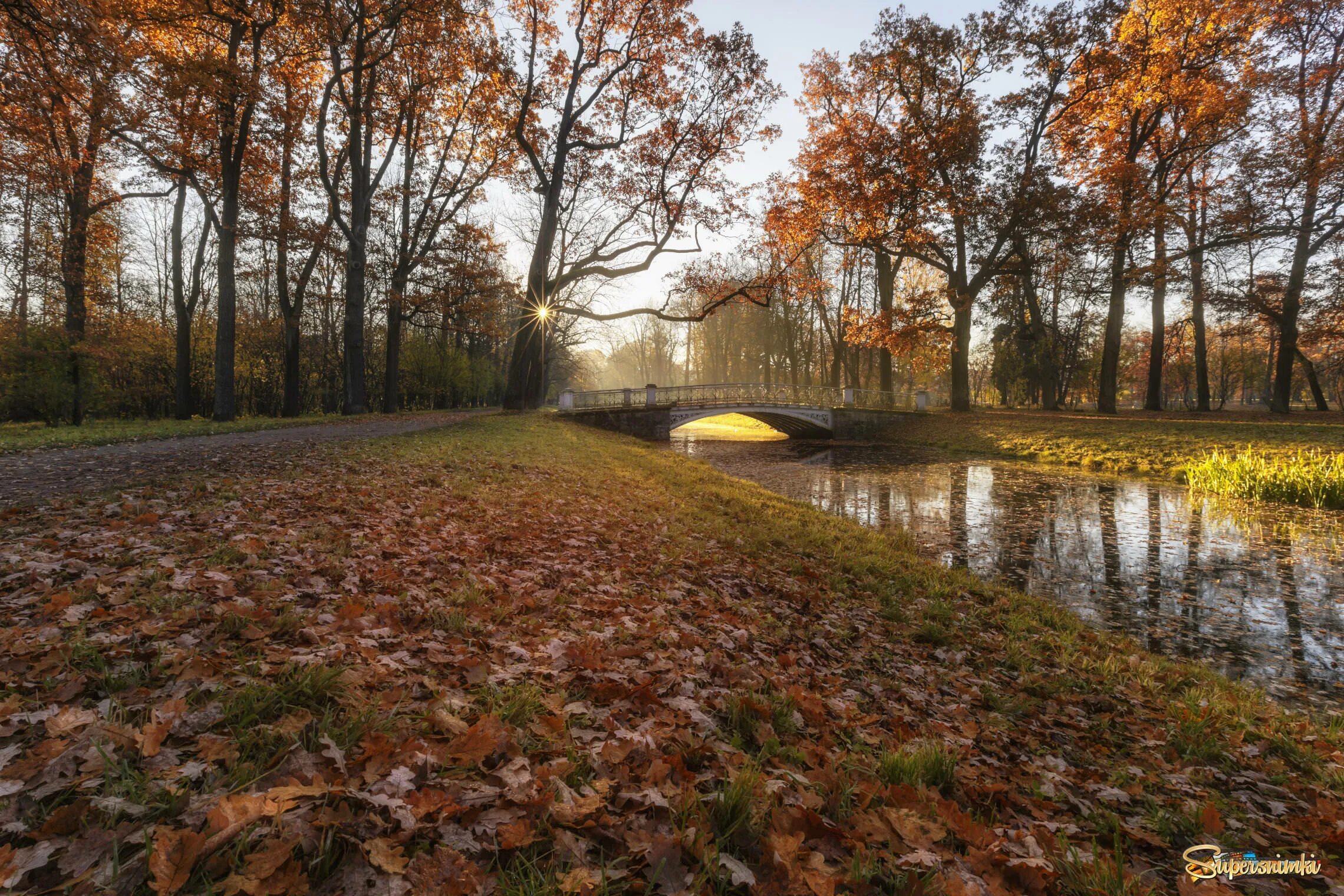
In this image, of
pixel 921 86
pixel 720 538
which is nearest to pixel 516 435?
pixel 720 538

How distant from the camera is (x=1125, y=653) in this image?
16.3ft

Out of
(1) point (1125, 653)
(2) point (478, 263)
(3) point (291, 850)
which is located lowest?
(1) point (1125, 653)

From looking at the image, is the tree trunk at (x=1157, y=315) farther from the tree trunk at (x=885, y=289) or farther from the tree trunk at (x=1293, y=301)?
the tree trunk at (x=885, y=289)

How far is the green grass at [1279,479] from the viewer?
10688mm

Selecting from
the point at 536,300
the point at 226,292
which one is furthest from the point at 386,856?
the point at 536,300

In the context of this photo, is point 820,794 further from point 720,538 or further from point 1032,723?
point 720,538

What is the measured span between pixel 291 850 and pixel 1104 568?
953 cm

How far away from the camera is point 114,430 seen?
12406 millimetres

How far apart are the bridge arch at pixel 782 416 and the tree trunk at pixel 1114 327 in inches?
473

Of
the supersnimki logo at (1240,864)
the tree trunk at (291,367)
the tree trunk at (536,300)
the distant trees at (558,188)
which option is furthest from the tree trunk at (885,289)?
the supersnimki logo at (1240,864)

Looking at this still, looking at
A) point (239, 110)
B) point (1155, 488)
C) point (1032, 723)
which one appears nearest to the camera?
point (1032, 723)

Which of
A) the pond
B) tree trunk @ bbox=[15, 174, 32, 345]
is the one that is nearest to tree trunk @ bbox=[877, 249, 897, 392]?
the pond

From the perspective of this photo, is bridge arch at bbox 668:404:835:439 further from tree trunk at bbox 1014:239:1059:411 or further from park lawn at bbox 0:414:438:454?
park lawn at bbox 0:414:438:454

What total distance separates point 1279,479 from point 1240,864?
1384 centimetres
